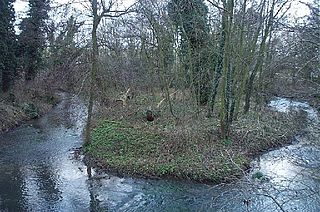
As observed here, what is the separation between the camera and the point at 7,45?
26.2m

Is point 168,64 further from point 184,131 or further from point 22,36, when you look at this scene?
point 22,36

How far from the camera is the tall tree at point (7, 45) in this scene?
2539 cm

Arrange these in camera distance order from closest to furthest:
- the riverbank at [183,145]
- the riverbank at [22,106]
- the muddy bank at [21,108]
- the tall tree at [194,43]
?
Result: 1. the riverbank at [183,145]
2. the tall tree at [194,43]
3. the muddy bank at [21,108]
4. the riverbank at [22,106]

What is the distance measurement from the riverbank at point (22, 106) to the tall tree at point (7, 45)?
4.26 feet

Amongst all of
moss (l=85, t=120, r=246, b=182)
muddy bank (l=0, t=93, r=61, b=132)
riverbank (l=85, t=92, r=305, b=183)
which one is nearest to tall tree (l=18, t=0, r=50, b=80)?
muddy bank (l=0, t=93, r=61, b=132)

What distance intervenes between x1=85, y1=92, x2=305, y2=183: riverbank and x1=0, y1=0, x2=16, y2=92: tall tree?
9661 millimetres

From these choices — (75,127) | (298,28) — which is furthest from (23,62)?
(298,28)

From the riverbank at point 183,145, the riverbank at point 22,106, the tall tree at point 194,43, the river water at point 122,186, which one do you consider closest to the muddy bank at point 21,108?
the riverbank at point 22,106

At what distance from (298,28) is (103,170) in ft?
36.7

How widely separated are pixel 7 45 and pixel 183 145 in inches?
675

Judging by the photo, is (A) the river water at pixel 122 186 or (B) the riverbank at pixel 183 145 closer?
(A) the river water at pixel 122 186

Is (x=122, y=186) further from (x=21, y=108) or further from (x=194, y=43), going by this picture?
(x=21, y=108)

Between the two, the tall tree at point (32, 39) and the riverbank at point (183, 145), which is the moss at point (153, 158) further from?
the tall tree at point (32, 39)

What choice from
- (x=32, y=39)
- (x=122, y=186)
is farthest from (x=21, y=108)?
(x=122, y=186)
